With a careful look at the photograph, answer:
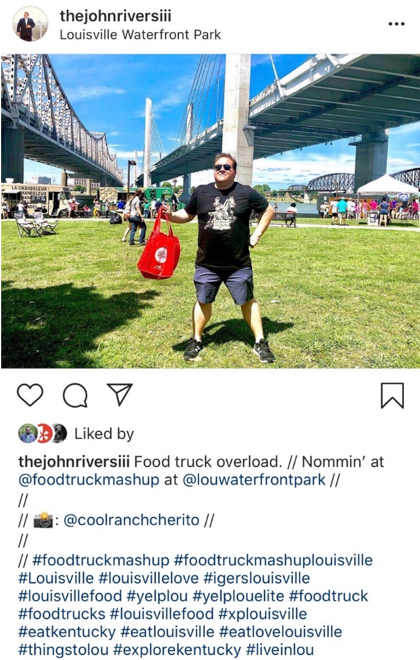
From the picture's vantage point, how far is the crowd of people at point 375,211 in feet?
69.3

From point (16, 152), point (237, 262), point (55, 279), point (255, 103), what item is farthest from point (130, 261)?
point (16, 152)

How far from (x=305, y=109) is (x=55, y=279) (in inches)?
885

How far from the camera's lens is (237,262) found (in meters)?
3.28

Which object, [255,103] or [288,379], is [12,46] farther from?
[255,103]

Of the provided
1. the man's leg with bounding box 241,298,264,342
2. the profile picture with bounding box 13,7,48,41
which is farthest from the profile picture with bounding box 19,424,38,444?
the man's leg with bounding box 241,298,264,342

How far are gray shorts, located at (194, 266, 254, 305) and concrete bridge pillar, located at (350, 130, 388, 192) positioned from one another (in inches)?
1325

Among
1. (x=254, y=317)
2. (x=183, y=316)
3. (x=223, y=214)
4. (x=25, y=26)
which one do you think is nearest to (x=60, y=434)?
(x=25, y=26)

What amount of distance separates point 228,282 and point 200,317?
0.35 metres

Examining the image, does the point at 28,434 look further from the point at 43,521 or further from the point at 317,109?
the point at 317,109

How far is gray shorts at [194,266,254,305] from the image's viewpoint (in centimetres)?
336

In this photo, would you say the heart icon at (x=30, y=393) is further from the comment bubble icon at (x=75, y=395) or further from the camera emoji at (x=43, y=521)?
the camera emoji at (x=43, y=521)

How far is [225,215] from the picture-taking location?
3.02 metres

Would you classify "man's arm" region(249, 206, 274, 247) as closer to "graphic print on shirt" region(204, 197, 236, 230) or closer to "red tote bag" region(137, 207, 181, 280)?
"graphic print on shirt" region(204, 197, 236, 230)

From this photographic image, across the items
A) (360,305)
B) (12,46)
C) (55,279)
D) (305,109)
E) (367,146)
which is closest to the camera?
(12,46)
